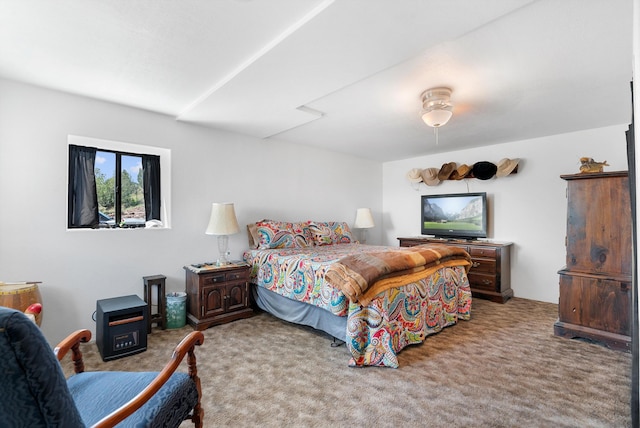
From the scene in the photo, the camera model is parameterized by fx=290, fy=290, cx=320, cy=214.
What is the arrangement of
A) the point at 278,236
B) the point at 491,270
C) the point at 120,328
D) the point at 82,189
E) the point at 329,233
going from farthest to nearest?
1. the point at 329,233
2. the point at 491,270
3. the point at 278,236
4. the point at 82,189
5. the point at 120,328

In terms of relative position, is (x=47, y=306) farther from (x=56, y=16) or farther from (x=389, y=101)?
(x=389, y=101)

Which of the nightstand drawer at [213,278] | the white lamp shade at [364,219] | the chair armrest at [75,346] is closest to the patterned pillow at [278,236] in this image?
the nightstand drawer at [213,278]

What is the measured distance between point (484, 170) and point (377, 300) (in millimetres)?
3292

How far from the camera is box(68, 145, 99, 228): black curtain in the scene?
2.86 metres

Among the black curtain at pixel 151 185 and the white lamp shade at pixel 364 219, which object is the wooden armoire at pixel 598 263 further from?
the black curtain at pixel 151 185

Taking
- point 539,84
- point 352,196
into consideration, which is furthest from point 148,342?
point 539,84

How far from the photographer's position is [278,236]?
3818mm

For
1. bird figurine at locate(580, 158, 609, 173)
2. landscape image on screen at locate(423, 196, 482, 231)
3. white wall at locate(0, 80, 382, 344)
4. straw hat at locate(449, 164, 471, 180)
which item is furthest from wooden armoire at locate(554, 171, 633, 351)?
white wall at locate(0, 80, 382, 344)

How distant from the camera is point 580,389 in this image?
201 centimetres

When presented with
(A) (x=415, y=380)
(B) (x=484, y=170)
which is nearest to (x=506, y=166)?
(B) (x=484, y=170)

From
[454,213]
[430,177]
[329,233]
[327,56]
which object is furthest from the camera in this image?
[430,177]

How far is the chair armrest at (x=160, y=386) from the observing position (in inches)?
36.4

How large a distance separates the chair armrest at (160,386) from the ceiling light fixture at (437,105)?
2617 millimetres

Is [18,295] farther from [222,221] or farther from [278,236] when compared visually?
[278,236]
